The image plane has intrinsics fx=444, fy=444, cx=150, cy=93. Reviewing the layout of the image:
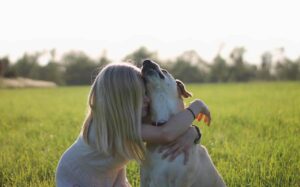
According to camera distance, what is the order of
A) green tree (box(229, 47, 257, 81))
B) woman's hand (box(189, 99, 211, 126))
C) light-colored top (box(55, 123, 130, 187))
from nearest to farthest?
1. woman's hand (box(189, 99, 211, 126))
2. light-colored top (box(55, 123, 130, 187))
3. green tree (box(229, 47, 257, 81))

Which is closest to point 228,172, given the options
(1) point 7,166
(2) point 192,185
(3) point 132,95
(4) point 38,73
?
(2) point 192,185

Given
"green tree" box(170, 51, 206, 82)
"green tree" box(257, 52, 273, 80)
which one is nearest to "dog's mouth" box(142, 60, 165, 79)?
"green tree" box(170, 51, 206, 82)

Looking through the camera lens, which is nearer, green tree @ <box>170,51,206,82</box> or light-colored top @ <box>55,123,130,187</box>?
light-colored top @ <box>55,123,130,187</box>

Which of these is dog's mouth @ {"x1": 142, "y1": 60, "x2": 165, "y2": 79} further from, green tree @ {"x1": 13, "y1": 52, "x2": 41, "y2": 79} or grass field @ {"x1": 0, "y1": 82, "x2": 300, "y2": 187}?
green tree @ {"x1": 13, "y1": 52, "x2": 41, "y2": 79}

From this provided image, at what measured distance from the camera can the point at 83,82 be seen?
54.9m

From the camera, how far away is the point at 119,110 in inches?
116

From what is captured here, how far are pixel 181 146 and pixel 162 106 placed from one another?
286 millimetres

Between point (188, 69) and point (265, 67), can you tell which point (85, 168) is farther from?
point (265, 67)

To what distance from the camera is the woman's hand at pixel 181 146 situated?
2.83 m

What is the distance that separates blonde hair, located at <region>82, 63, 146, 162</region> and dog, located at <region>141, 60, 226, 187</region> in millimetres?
80

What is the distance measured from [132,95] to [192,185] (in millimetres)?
706

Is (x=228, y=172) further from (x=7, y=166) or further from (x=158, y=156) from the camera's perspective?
(x=7, y=166)

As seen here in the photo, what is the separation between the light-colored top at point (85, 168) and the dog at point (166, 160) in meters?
0.39

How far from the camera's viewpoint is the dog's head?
9.45 feet
